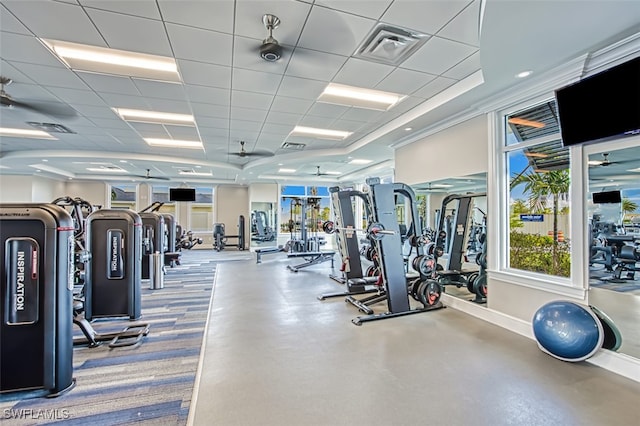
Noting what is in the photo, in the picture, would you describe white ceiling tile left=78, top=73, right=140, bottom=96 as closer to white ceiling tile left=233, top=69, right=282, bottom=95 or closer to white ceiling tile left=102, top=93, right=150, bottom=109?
white ceiling tile left=102, top=93, right=150, bottom=109

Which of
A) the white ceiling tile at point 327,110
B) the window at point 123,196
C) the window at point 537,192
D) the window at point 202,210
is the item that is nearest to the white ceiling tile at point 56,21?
the white ceiling tile at point 327,110

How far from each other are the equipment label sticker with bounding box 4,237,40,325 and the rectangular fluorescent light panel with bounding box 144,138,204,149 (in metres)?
5.08

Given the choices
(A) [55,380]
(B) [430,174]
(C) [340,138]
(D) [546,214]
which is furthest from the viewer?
(C) [340,138]

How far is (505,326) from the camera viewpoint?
387 centimetres

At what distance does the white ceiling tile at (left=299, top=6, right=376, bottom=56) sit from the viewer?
262 cm

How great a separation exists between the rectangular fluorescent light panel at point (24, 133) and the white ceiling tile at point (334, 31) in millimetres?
6629

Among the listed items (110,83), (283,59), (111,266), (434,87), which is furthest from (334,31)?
(111,266)

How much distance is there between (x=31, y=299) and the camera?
238 centimetres

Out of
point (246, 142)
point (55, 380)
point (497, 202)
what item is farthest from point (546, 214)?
point (246, 142)

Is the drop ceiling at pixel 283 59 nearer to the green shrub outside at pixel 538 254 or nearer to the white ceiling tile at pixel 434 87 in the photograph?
the white ceiling tile at pixel 434 87

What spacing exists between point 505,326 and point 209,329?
3.84 metres

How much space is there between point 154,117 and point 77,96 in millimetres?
1136

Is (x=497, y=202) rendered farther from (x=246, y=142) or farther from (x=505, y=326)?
(x=246, y=142)

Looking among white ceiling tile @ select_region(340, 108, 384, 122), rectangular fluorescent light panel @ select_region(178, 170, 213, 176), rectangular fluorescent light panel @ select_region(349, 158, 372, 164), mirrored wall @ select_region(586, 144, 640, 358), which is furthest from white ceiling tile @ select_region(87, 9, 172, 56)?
rectangular fluorescent light panel @ select_region(178, 170, 213, 176)
